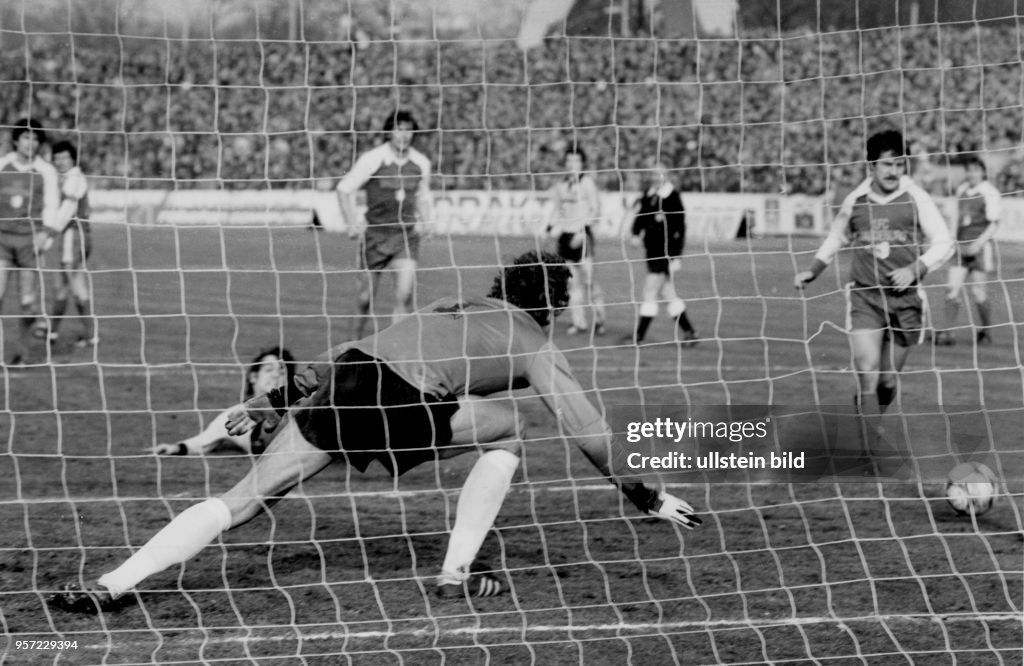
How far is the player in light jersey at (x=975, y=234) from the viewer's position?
11.4 meters

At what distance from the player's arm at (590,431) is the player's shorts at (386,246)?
5.32m

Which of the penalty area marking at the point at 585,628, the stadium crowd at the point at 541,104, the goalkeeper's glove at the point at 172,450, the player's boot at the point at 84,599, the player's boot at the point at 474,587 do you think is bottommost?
the penalty area marking at the point at 585,628

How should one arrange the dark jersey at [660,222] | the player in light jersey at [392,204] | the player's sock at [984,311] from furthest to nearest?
the dark jersey at [660,222] < the player's sock at [984,311] < the player in light jersey at [392,204]

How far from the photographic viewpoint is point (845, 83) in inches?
957

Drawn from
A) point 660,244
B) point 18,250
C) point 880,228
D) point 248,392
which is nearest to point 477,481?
point 248,392

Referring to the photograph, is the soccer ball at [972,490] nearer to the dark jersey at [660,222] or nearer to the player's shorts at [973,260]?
the dark jersey at [660,222]

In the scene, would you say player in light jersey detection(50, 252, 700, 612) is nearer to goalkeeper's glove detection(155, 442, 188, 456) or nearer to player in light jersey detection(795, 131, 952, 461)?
goalkeeper's glove detection(155, 442, 188, 456)

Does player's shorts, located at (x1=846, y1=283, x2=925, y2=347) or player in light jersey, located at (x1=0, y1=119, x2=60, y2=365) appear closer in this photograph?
player's shorts, located at (x1=846, y1=283, x2=925, y2=347)

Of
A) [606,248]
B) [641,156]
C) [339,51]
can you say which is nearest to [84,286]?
[606,248]

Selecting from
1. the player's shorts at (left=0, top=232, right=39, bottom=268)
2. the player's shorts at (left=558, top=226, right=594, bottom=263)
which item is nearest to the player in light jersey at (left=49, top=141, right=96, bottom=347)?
the player's shorts at (left=0, top=232, right=39, bottom=268)

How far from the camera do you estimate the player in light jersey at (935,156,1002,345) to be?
11.4m

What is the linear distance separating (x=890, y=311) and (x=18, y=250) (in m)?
6.67

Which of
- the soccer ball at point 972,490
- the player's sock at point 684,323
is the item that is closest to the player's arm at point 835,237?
the soccer ball at point 972,490

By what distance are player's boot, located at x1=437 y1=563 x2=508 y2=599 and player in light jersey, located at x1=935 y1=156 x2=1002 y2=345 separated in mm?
7075
